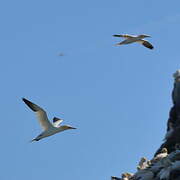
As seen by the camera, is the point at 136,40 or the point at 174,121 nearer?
the point at 136,40

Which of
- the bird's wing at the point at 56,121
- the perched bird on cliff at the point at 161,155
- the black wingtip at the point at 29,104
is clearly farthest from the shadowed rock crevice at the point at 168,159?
the black wingtip at the point at 29,104

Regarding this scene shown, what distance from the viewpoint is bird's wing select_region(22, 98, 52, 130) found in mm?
44041

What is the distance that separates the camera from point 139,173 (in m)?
56.2

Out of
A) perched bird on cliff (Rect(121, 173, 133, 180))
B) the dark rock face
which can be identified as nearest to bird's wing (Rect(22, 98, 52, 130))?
perched bird on cliff (Rect(121, 173, 133, 180))

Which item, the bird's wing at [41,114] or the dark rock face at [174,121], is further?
the dark rock face at [174,121]

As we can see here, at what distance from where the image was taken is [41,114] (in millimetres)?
45500

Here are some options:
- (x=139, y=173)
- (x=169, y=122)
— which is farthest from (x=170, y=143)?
(x=139, y=173)

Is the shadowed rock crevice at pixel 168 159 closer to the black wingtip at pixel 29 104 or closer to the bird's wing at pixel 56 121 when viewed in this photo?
the bird's wing at pixel 56 121

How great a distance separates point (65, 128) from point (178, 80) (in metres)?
23.6

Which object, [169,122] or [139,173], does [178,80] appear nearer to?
[169,122]

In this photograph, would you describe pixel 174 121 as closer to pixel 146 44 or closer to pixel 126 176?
pixel 126 176

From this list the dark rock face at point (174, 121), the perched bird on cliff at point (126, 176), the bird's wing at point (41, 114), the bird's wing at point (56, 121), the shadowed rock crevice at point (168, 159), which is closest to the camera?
the bird's wing at point (41, 114)

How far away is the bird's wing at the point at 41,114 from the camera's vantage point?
44041mm

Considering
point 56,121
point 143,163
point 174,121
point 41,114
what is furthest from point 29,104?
point 174,121
